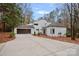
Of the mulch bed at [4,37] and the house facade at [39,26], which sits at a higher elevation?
the house facade at [39,26]

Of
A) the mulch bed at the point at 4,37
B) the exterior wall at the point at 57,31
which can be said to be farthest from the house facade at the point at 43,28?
the mulch bed at the point at 4,37

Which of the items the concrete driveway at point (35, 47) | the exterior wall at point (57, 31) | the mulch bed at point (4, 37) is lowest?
the concrete driveway at point (35, 47)

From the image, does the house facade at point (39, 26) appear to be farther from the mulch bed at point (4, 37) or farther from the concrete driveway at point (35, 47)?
the mulch bed at point (4, 37)

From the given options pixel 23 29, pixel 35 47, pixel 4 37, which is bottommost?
pixel 35 47

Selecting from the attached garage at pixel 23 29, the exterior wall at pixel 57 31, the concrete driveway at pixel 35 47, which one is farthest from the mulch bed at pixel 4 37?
the exterior wall at pixel 57 31

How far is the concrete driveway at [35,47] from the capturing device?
5.41 m

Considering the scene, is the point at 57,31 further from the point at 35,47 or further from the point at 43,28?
the point at 35,47

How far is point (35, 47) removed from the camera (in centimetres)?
547

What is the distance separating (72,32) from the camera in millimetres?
5484

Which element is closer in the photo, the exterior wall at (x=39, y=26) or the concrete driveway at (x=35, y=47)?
the concrete driveway at (x=35, y=47)

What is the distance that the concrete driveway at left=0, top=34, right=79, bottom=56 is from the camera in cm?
541

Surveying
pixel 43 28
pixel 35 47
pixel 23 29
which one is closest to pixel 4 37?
pixel 23 29

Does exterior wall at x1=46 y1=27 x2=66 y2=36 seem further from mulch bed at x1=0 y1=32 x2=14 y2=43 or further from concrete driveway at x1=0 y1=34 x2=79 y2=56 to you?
mulch bed at x1=0 y1=32 x2=14 y2=43

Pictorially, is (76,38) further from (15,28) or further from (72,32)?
(15,28)
